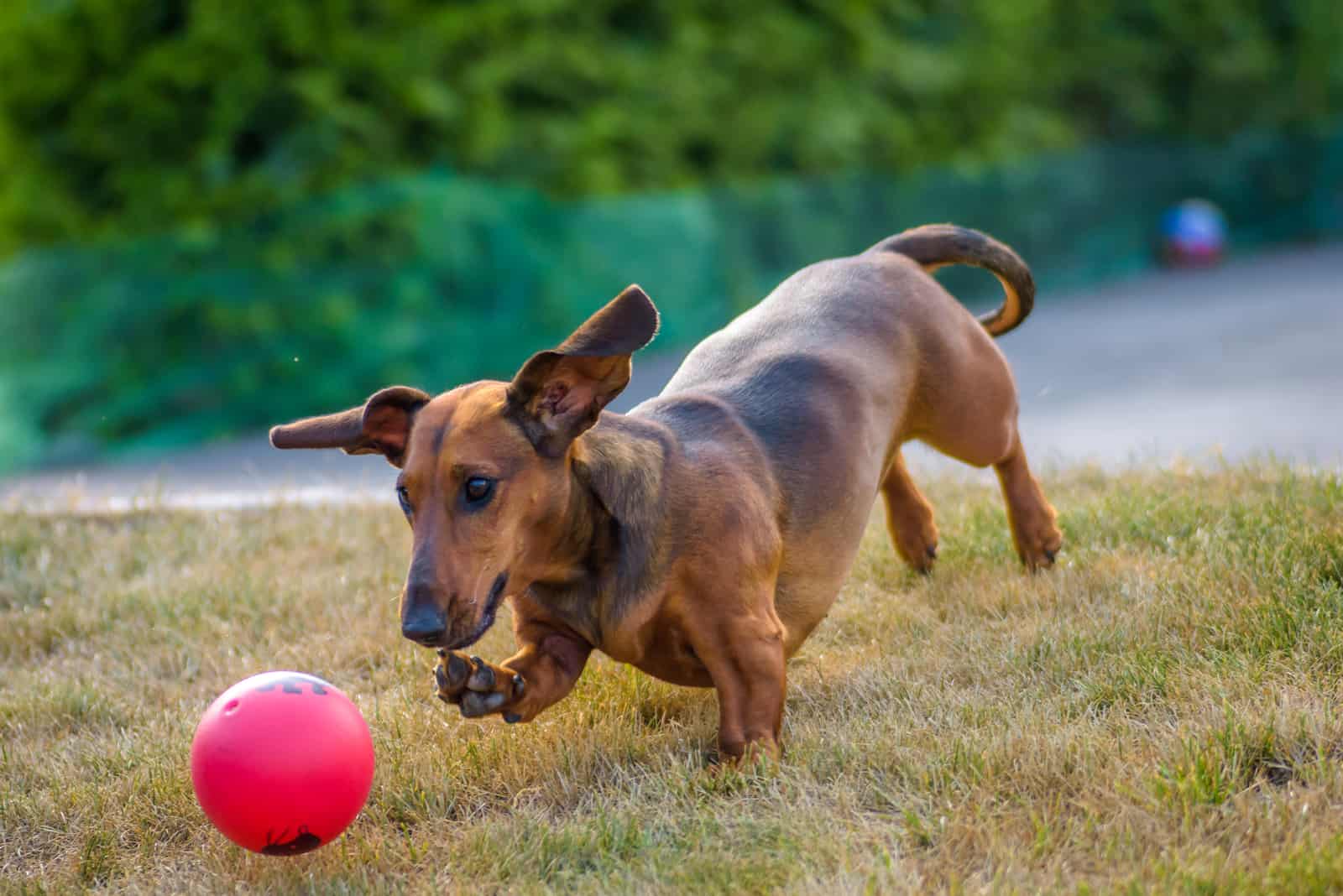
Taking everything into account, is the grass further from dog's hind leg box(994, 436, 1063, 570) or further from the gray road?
the gray road

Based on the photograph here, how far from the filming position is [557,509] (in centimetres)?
363

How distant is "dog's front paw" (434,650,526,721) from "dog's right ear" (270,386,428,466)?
531mm

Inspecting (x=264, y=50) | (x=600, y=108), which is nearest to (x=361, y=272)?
(x=264, y=50)

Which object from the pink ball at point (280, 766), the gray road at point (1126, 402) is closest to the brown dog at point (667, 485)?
the pink ball at point (280, 766)

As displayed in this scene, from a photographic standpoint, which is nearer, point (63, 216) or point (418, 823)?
point (418, 823)

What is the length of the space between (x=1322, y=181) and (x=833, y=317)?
1829cm

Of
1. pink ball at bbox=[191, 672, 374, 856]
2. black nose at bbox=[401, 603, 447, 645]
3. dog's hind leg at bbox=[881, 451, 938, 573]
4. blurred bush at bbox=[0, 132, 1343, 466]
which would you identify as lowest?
blurred bush at bbox=[0, 132, 1343, 466]

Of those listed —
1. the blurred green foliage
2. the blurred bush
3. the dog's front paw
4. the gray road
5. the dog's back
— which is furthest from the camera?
the blurred green foliage

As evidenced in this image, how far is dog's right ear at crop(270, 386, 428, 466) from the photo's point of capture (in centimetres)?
369

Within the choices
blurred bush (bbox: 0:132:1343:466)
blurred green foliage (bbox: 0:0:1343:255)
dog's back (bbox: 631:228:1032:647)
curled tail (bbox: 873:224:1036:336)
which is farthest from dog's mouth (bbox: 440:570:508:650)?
blurred green foliage (bbox: 0:0:1343:255)

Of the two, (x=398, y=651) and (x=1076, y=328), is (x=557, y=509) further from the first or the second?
(x=1076, y=328)

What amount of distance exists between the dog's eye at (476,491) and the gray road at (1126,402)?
3.89 m

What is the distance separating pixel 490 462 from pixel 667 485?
1.88 ft

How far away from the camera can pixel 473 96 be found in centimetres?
1178
